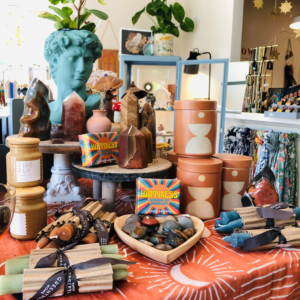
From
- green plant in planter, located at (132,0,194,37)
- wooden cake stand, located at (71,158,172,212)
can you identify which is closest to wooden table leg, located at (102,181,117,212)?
wooden cake stand, located at (71,158,172,212)

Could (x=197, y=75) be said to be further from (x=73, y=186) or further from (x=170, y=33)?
(x=73, y=186)

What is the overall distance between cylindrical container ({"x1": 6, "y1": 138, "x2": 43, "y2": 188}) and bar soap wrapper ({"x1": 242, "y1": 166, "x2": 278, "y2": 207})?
697mm

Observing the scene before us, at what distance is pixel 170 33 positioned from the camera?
349cm

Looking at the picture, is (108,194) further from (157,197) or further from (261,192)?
(261,192)

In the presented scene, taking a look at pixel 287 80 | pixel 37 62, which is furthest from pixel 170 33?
pixel 287 80

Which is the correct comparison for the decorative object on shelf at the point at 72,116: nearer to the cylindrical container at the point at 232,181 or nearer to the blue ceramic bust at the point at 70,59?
the blue ceramic bust at the point at 70,59

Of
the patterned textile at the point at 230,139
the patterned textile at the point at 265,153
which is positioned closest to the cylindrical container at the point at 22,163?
the patterned textile at the point at 265,153

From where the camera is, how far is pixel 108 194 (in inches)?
41.2

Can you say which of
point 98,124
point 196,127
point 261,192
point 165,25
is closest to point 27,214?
point 98,124

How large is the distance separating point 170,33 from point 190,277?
10.8 feet

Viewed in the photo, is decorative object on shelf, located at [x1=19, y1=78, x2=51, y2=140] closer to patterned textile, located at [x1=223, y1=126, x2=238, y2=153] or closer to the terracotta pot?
the terracotta pot

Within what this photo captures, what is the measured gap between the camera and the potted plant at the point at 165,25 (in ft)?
10.7

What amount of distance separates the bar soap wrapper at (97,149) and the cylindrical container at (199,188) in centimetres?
29

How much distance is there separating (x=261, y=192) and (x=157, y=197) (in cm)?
35
